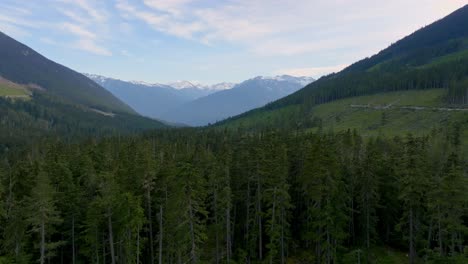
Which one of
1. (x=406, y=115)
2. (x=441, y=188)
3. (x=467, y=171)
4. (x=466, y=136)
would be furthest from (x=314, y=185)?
(x=406, y=115)

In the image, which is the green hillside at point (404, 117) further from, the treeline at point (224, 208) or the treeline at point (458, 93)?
the treeline at point (224, 208)

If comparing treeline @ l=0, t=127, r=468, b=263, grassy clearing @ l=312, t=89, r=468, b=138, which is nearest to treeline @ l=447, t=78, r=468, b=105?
grassy clearing @ l=312, t=89, r=468, b=138

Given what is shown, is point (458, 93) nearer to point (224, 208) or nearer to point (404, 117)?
point (404, 117)

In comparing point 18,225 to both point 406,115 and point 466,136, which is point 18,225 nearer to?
point 466,136

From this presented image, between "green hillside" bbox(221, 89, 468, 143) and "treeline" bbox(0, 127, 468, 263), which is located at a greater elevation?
"green hillside" bbox(221, 89, 468, 143)

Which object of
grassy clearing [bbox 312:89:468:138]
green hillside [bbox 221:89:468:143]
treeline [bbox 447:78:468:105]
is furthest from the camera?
treeline [bbox 447:78:468:105]

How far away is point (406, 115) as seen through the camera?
6334 inches

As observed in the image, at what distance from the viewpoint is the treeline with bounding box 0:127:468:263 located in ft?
119

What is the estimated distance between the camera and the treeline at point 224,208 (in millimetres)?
36281

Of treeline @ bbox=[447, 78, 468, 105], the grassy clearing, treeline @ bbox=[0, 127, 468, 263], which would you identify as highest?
treeline @ bbox=[447, 78, 468, 105]

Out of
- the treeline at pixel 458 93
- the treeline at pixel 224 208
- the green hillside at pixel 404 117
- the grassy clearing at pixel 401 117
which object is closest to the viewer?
the treeline at pixel 224 208

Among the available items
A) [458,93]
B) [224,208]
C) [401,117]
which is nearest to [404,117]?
[401,117]

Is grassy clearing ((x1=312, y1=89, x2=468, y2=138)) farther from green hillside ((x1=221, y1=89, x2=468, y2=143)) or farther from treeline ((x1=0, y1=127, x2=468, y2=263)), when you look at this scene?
treeline ((x1=0, y1=127, x2=468, y2=263))

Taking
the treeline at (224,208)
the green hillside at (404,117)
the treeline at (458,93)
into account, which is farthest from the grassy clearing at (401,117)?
the treeline at (224,208)
